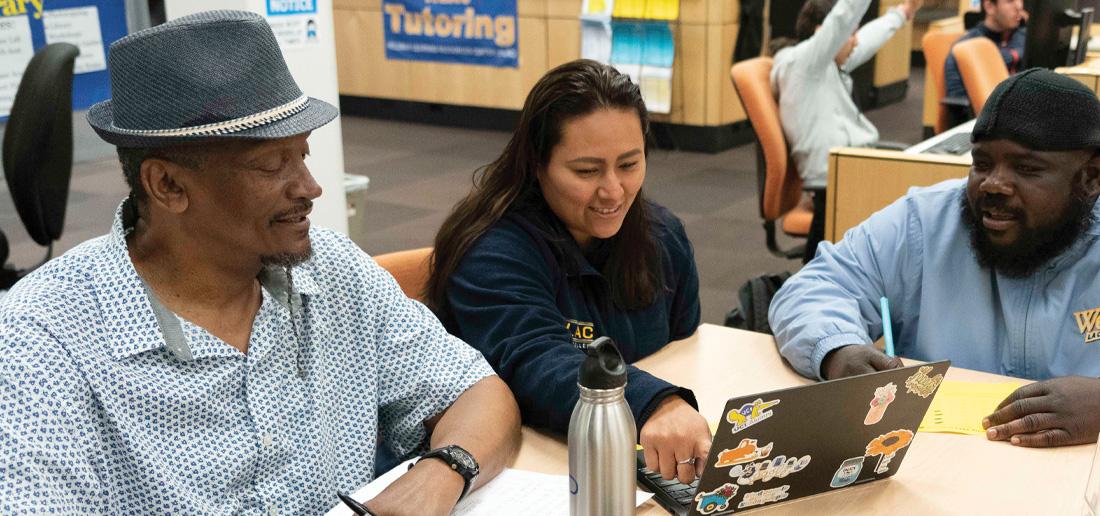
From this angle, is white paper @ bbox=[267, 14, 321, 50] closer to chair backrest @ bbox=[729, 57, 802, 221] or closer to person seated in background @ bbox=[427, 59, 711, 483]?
chair backrest @ bbox=[729, 57, 802, 221]

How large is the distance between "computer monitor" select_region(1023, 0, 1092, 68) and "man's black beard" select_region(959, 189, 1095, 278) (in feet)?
10.7

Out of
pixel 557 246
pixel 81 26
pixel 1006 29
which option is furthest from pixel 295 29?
pixel 1006 29

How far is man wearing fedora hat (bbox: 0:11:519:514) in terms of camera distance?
4.20 ft

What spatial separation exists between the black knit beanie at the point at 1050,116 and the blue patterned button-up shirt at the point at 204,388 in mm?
1049

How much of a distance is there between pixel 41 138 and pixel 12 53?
858 mm

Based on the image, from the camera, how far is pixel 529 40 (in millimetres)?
7895

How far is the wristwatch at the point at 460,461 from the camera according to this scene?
1.48 metres

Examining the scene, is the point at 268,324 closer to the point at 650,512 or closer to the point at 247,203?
the point at 247,203

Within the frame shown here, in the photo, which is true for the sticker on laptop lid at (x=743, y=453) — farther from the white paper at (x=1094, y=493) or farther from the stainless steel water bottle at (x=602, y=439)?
the white paper at (x=1094, y=493)

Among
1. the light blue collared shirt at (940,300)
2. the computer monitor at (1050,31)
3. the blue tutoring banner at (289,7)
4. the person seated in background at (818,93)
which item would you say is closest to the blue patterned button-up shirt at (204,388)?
the light blue collared shirt at (940,300)

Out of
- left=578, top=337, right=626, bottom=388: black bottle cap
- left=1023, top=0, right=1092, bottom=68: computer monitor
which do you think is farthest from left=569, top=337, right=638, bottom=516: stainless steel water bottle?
left=1023, top=0, right=1092, bottom=68: computer monitor

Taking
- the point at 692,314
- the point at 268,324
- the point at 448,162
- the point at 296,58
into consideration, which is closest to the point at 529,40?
the point at 448,162

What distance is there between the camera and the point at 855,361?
6.07 ft

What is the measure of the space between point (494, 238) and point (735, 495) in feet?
2.21
